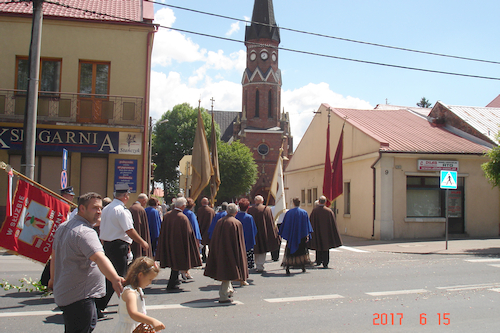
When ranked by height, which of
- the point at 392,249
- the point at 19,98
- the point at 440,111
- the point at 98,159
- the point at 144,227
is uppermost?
the point at 440,111

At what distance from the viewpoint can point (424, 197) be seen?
20.7m

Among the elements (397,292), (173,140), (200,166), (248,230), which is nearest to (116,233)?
(248,230)

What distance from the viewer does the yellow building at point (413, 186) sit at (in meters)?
→ 20.0

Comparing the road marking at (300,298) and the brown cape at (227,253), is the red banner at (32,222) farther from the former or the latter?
the road marking at (300,298)

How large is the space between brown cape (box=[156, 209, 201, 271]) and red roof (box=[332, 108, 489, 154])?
520 inches

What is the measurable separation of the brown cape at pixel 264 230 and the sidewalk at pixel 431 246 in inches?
238

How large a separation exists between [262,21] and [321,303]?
57668mm

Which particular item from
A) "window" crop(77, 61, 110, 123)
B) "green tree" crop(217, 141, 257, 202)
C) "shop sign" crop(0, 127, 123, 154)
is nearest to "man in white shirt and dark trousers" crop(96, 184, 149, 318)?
"shop sign" crop(0, 127, 123, 154)

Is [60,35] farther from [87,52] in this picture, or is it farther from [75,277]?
[75,277]

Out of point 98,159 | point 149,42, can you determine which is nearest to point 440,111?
point 149,42

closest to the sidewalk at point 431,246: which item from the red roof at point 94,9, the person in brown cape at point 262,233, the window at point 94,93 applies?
→ the person in brown cape at point 262,233

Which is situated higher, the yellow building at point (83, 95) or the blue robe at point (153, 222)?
the yellow building at point (83, 95)

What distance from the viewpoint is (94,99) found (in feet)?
55.4

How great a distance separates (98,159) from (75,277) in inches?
561
